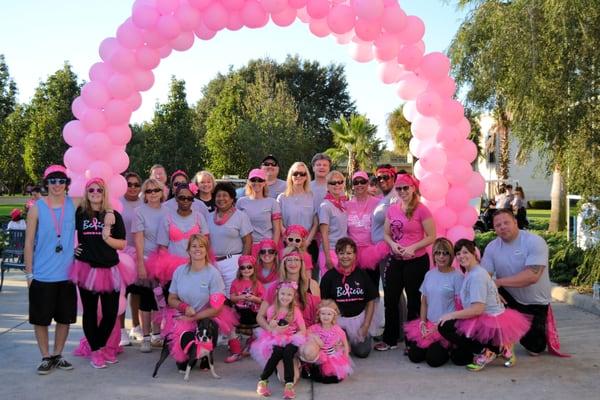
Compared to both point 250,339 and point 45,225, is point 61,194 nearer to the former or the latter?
point 45,225

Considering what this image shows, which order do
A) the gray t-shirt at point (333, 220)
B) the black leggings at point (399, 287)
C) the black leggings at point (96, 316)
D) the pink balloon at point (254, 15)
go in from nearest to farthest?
the black leggings at point (96, 316) < the black leggings at point (399, 287) < the gray t-shirt at point (333, 220) < the pink balloon at point (254, 15)

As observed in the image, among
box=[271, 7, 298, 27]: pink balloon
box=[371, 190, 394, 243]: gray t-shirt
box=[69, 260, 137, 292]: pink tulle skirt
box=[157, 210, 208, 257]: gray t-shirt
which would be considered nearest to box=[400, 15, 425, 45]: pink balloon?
box=[271, 7, 298, 27]: pink balloon

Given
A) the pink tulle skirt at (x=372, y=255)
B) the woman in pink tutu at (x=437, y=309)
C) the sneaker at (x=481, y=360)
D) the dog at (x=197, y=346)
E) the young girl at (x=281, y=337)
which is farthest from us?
the pink tulle skirt at (x=372, y=255)

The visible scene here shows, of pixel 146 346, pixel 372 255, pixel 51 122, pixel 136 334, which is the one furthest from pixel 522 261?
pixel 51 122

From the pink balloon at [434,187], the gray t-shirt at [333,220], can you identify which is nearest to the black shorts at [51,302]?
the gray t-shirt at [333,220]

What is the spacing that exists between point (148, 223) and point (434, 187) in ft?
9.95

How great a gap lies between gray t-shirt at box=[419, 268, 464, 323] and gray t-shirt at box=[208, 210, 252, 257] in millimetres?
1882

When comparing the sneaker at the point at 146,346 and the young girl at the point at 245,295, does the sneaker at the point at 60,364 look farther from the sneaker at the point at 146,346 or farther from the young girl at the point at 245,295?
the young girl at the point at 245,295

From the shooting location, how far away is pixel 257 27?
6.73 metres

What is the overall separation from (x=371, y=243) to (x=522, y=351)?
181 centimetres

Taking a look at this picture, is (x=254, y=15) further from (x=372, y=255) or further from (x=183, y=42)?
(x=372, y=255)

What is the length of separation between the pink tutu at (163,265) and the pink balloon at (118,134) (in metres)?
1.53

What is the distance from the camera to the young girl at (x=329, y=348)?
16.1 feet

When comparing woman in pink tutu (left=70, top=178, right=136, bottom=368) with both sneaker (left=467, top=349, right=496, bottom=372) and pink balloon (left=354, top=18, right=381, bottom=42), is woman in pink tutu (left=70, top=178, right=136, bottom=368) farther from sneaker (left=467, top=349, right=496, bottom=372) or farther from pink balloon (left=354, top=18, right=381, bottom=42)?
sneaker (left=467, top=349, right=496, bottom=372)
